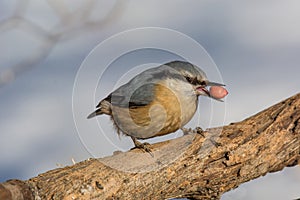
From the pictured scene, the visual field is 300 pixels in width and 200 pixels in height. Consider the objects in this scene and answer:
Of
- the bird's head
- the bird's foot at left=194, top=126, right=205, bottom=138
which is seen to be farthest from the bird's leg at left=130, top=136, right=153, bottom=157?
the bird's head

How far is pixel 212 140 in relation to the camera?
14.2 ft

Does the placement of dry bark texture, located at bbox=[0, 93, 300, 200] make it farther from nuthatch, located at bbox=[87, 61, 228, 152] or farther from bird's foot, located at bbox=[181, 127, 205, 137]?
nuthatch, located at bbox=[87, 61, 228, 152]

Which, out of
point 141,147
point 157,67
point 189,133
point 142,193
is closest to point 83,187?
point 142,193

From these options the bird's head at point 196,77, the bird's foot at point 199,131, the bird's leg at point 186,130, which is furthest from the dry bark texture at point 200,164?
the bird's head at point 196,77

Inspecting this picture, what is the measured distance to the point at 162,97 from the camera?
4797mm

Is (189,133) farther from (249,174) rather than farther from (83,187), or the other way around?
(83,187)

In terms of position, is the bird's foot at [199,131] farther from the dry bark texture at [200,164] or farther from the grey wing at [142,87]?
the grey wing at [142,87]

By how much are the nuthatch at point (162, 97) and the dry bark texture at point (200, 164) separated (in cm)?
30

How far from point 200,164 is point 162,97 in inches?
31.3

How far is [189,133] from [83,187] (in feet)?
3.59

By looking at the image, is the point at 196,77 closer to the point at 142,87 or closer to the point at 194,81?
the point at 194,81

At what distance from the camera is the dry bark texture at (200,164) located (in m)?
4.03

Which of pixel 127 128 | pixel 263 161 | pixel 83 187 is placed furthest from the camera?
pixel 127 128

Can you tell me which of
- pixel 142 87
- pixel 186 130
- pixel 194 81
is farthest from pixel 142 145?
pixel 194 81
